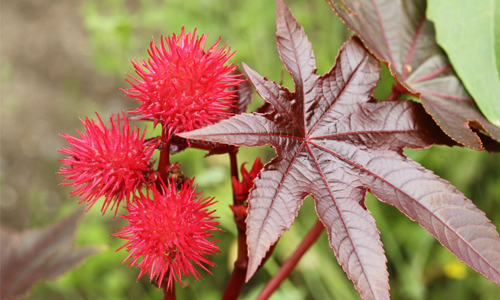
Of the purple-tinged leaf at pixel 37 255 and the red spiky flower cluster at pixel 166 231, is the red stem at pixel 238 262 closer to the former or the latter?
the red spiky flower cluster at pixel 166 231

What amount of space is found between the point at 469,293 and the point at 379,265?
2.19 m

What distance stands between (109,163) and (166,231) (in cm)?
19

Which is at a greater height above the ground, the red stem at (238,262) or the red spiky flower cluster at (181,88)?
the red spiky flower cluster at (181,88)

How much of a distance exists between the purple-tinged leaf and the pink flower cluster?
60cm

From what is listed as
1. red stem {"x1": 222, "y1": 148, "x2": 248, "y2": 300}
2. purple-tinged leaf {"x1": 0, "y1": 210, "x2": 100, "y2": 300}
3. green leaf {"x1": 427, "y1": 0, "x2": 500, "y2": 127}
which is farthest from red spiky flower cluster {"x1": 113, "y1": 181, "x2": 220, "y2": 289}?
green leaf {"x1": 427, "y1": 0, "x2": 500, "y2": 127}

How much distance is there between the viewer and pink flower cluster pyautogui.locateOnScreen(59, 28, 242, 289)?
952 millimetres

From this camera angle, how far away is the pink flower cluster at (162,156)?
3.12 ft

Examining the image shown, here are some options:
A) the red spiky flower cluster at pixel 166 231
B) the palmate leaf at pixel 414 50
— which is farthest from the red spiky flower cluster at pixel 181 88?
the palmate leaf at pixel 414 50

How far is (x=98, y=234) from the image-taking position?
2.58 m

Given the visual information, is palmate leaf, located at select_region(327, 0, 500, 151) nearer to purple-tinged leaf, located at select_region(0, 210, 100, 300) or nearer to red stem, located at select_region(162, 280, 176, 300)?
red stem, located at select_region(162, 280, 176, 300)

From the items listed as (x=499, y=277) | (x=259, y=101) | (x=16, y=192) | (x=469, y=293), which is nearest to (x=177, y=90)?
(x=499, y=277)

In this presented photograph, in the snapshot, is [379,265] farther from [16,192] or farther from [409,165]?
[16,192]

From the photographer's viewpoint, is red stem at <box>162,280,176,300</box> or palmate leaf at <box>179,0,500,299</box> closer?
palmate leaf at <box>179,0,500,299</box>

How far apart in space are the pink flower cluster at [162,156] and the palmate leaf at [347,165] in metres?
0.10
